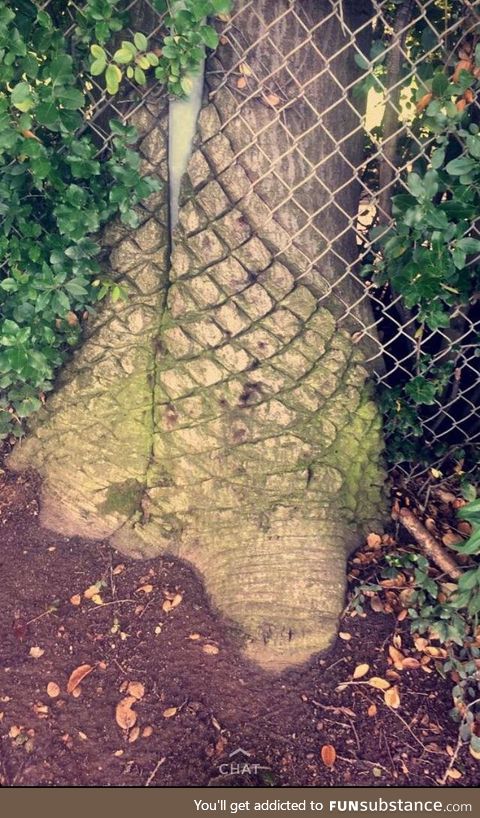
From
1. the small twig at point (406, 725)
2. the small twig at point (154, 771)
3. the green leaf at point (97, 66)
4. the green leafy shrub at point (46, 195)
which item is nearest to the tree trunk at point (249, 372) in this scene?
the green leafy shrub at point (46, 195)

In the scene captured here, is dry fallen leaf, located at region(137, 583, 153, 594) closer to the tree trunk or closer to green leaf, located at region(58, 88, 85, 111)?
the tree trunk

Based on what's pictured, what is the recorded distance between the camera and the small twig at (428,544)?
235cm

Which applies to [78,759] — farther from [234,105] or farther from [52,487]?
[234,105]

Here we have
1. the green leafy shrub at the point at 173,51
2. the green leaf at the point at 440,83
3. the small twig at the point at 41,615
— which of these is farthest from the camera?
the small twig at the point at 41,615

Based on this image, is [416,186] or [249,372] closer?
[416,186]

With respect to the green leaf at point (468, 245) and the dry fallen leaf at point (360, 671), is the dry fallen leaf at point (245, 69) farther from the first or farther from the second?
the dry fallen leaf at point (360, 671)

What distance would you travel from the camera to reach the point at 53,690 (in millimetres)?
2078

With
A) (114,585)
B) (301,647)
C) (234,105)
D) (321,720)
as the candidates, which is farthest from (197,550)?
(234,105)

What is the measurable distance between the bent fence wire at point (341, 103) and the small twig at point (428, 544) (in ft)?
1.71

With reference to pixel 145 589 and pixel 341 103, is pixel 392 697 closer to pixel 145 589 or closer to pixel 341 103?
pixel 145 589

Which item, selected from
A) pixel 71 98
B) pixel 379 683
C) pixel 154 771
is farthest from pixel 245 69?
pixel 154 771

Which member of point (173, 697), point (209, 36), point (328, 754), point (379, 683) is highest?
point (209, 36)

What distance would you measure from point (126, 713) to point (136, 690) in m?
0.08

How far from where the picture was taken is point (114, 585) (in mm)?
2377
